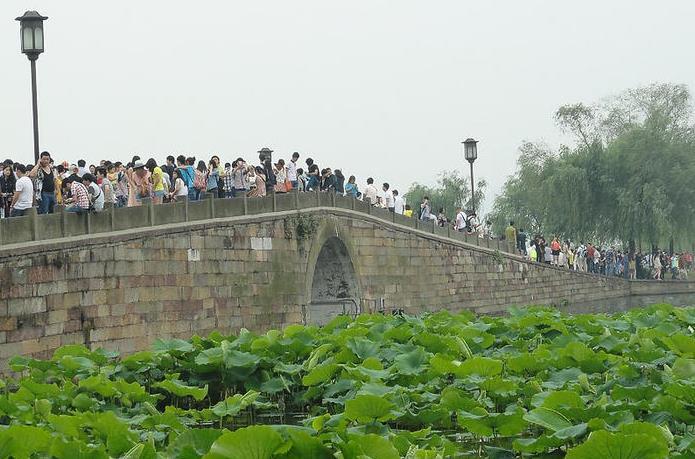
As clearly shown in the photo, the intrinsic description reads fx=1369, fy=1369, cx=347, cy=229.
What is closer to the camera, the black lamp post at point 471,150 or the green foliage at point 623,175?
the black lamp post at point 471,150

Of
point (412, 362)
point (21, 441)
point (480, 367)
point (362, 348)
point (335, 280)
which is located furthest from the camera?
point (335, 280)

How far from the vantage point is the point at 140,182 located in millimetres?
19266

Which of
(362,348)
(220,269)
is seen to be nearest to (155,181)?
(220,269)

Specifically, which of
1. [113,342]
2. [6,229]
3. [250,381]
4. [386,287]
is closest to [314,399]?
[250,381]

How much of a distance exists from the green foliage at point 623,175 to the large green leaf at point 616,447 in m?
39.6

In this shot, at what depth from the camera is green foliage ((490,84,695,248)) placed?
44.4 metres

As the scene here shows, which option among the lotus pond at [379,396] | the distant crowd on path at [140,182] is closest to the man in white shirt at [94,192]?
the distant crowd on path at [140,182]

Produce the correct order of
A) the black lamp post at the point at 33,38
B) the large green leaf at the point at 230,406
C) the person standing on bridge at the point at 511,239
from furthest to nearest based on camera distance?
the person standing on bridge at the point at 511,239 < the black lamp post at the point at 33,38 < the large green leaf at the point at 230,406

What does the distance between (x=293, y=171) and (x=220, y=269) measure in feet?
12.9

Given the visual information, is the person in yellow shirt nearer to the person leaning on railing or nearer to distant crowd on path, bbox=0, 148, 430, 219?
distant crowd on path, bbox=0, 148, 430, 219

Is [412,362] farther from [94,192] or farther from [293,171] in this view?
[293,171]

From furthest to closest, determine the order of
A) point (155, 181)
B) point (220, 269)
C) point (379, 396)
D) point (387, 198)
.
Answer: point (387, 198), point (220, 269), point (155, 181), point (379, 396)

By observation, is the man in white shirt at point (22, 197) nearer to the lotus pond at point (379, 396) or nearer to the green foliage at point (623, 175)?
the lotus pond at point (379, 396)

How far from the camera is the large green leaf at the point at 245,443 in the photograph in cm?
490
